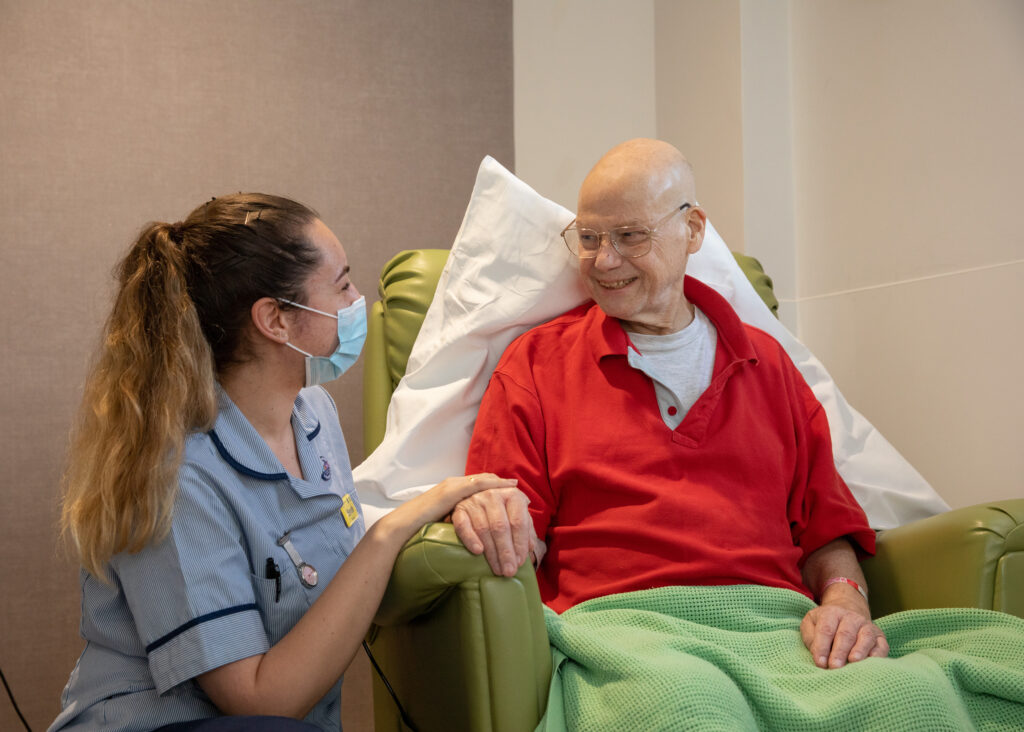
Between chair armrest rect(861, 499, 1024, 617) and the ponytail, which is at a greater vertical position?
the ponytail

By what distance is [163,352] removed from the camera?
3.81ft

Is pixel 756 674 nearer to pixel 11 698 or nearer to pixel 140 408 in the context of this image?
pixel 140 408

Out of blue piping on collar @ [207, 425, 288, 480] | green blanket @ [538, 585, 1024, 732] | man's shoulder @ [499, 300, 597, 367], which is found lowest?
green blanket @ [538, 585, 1024, 732]

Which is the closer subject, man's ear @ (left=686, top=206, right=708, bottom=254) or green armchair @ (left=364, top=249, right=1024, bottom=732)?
green armchair @ (left=364, top=249, right=1024, bottom=732)

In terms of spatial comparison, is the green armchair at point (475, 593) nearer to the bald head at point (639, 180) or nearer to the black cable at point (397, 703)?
the black cable at point (397, 703)

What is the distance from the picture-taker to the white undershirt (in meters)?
1.60

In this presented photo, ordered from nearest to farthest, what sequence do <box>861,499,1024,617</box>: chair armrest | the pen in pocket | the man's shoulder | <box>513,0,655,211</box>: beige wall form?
the pen in pocket < <box>861,499,1024,617</box>: chair armrest < the man's shoulder < <box>513,0,655,211</box>: beige wall

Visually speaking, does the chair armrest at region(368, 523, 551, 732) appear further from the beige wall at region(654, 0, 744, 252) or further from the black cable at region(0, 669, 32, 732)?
the beige wall at region(654, 0, 744, 252)

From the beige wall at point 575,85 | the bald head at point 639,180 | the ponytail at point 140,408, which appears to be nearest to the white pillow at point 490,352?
the bald head at point 639,180

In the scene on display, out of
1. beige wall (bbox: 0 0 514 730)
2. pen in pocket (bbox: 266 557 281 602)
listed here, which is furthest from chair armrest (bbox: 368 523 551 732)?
beige wall (bbox: 0 0 514 730)

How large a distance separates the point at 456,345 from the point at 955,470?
1.15 meters

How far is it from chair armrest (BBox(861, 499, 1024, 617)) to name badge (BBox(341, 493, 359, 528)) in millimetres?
906

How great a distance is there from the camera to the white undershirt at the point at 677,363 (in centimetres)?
160

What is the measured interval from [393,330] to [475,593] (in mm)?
913
